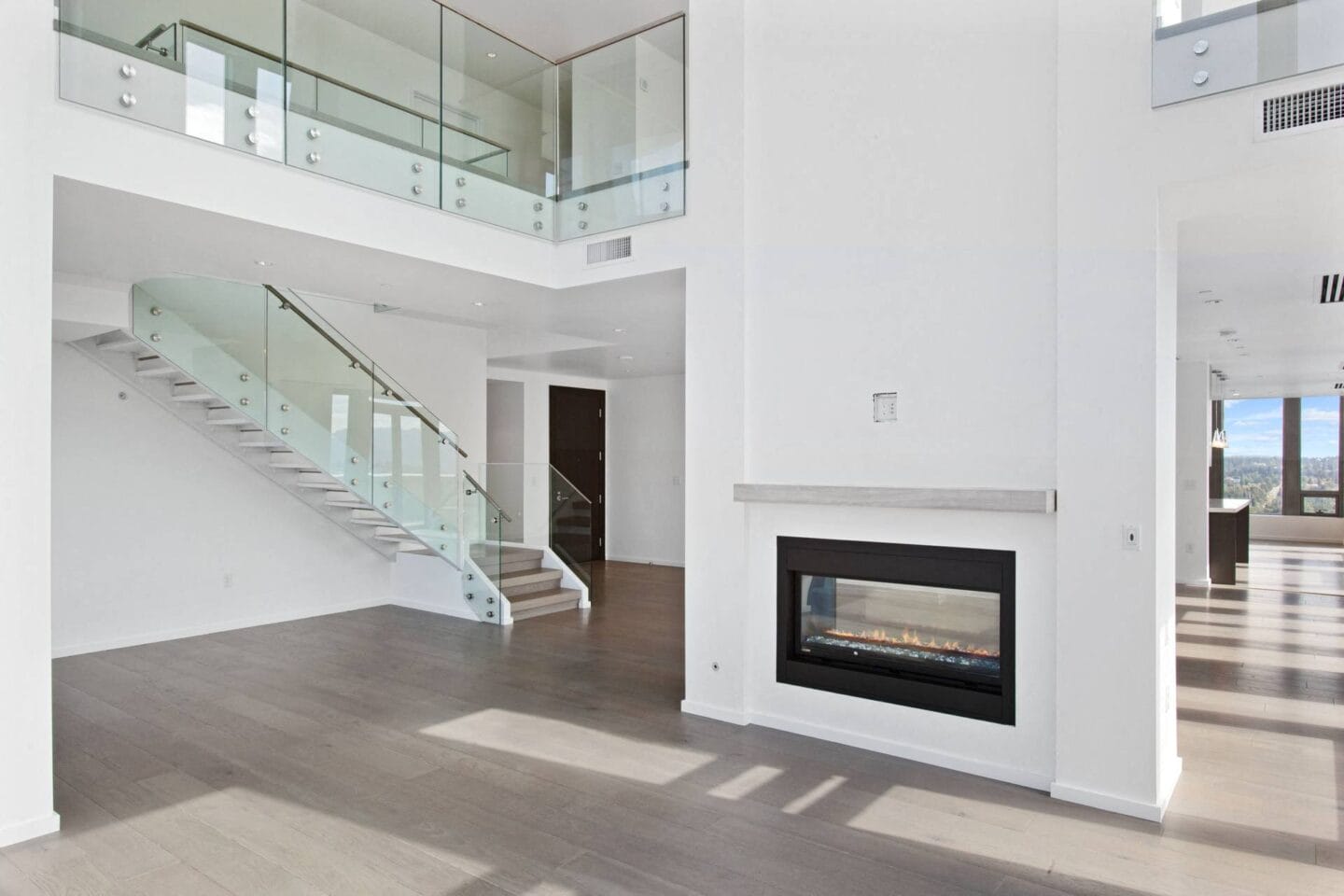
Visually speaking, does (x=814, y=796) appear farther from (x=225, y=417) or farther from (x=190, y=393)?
(x=190, y=393)

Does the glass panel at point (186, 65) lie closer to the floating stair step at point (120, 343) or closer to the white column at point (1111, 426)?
the floating stair step at point (120, 343)

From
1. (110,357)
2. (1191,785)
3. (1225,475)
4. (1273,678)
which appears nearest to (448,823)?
(1191,785)

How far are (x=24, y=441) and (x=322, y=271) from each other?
2.37 m

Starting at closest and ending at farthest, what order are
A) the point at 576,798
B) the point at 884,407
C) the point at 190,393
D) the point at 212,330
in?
the point at 576,798
the point at 884,407
the point at 212,330
the point at 190,393

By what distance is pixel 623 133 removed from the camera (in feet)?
18.8

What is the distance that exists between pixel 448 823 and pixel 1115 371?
358 centimetres

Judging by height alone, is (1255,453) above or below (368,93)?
below

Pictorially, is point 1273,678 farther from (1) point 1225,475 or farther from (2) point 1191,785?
(1) point 1225,475

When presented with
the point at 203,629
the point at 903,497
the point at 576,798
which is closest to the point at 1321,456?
the point at 903,497

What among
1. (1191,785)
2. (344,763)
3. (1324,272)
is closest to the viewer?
(1191,785)

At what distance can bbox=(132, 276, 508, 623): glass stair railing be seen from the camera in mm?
6355

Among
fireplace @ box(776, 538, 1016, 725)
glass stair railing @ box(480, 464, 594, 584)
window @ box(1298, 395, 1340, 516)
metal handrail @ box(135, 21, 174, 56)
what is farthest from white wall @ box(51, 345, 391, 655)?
window @ box(1298, 395, 1340, 516)

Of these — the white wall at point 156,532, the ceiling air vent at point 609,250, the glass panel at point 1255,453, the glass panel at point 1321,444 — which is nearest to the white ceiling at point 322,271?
the ceiling air vent at point 609,250

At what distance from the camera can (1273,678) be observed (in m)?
5.88
